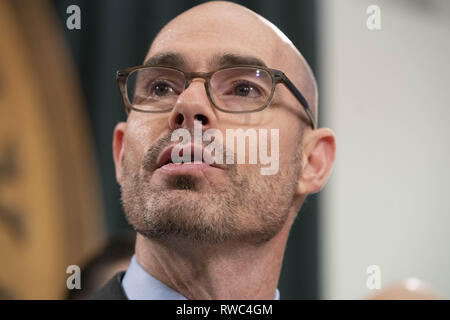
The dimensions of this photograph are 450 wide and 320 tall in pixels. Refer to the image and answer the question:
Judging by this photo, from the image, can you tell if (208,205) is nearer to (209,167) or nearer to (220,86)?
(209,167)

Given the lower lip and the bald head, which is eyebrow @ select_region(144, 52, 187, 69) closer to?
the bald head

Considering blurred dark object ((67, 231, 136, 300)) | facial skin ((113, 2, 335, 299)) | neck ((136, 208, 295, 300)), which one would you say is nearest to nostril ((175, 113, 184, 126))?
facial skin ((113, 2, 335, 299))

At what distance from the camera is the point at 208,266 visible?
0.78m

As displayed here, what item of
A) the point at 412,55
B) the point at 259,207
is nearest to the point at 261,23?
the point at 259,207

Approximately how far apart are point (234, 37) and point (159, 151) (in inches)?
8.1

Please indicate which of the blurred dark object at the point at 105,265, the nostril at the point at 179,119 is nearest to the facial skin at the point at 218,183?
the nostril at the point at 179,119

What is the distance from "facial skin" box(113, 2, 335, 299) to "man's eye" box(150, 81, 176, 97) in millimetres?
40

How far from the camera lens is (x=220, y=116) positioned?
76 cm

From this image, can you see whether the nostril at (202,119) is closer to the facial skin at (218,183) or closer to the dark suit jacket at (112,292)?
the facial skin at (218,183)

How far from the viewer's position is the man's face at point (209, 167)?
0.71 meters

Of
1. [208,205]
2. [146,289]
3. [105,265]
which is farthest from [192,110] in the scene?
[105,265]

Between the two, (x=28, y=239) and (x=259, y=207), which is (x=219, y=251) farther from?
(x=28, y=239)
